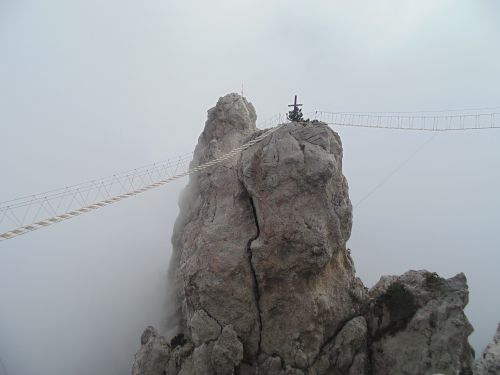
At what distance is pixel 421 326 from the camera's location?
2875 cm

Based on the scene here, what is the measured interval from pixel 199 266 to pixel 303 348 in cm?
1183

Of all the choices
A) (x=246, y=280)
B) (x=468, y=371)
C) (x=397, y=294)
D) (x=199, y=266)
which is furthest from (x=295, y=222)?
(x=468, y=371)

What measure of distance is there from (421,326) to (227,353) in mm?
17374

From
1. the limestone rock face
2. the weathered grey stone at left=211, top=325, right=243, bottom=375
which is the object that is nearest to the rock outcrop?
the weathered grey stone at left=211, top=325, right=243, bottom=375

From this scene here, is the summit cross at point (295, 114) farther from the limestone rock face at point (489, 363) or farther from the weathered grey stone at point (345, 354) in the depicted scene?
the limestone rock face at point (489, 363)

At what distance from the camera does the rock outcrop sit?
28.2 m

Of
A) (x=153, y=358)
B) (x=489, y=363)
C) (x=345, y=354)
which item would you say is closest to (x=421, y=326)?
(x=489, y=363)

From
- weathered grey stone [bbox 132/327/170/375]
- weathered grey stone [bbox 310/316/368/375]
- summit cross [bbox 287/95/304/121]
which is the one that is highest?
summit cross [bbox 287/95/304/121]

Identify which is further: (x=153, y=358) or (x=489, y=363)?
(x=153, y=358)

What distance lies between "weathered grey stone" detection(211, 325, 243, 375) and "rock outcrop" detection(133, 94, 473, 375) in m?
0.08

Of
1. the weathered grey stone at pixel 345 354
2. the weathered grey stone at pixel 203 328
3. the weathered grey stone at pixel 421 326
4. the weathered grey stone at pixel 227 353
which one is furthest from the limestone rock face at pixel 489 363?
the weathered grey stone at pixel 203 328

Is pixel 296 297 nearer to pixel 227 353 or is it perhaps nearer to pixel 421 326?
pixel 227 353

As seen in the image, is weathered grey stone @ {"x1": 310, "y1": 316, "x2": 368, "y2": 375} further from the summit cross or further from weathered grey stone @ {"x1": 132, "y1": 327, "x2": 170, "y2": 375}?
the summit cross

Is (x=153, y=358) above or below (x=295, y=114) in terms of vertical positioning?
below
